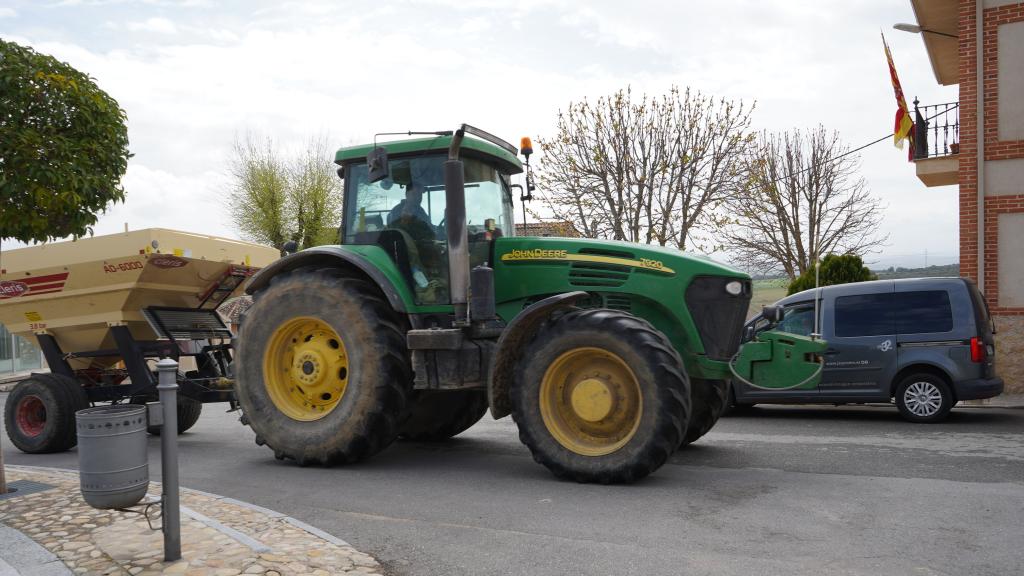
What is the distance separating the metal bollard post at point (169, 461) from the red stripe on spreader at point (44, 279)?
5.67 metres

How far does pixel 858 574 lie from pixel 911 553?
54cm

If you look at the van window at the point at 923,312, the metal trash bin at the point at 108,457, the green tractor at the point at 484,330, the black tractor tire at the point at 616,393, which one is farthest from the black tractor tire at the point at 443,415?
the van window at the point at 923,312

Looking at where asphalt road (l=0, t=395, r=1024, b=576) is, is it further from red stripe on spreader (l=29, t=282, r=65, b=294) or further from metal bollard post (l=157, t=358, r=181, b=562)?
red stripe on spreader (l=29, t=282, r=65, b=294)

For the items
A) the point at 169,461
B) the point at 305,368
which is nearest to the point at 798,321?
the point at 305,368

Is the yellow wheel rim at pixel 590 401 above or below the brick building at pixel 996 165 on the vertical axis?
below

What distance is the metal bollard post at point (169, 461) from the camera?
4234mm

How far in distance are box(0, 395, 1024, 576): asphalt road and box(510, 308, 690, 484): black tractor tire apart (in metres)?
0.22

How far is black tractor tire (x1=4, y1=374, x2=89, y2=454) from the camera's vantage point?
8.93 meters

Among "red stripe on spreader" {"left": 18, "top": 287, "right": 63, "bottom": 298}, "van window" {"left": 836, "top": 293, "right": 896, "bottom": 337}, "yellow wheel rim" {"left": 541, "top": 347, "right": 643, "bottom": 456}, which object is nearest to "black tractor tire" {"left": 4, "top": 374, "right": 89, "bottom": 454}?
"red stripe on spreader" {"left": 18, "top": 287, "right": 63, "bottom": 298}

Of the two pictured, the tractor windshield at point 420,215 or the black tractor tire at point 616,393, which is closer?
the black tractor tire at point 616,393

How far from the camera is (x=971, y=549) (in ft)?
14.6

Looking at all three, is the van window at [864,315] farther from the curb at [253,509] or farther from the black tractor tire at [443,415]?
the curb at [253,509]

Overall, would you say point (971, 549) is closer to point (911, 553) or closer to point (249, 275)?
point (911, 553)

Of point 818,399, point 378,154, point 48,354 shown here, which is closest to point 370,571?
point 378,154
